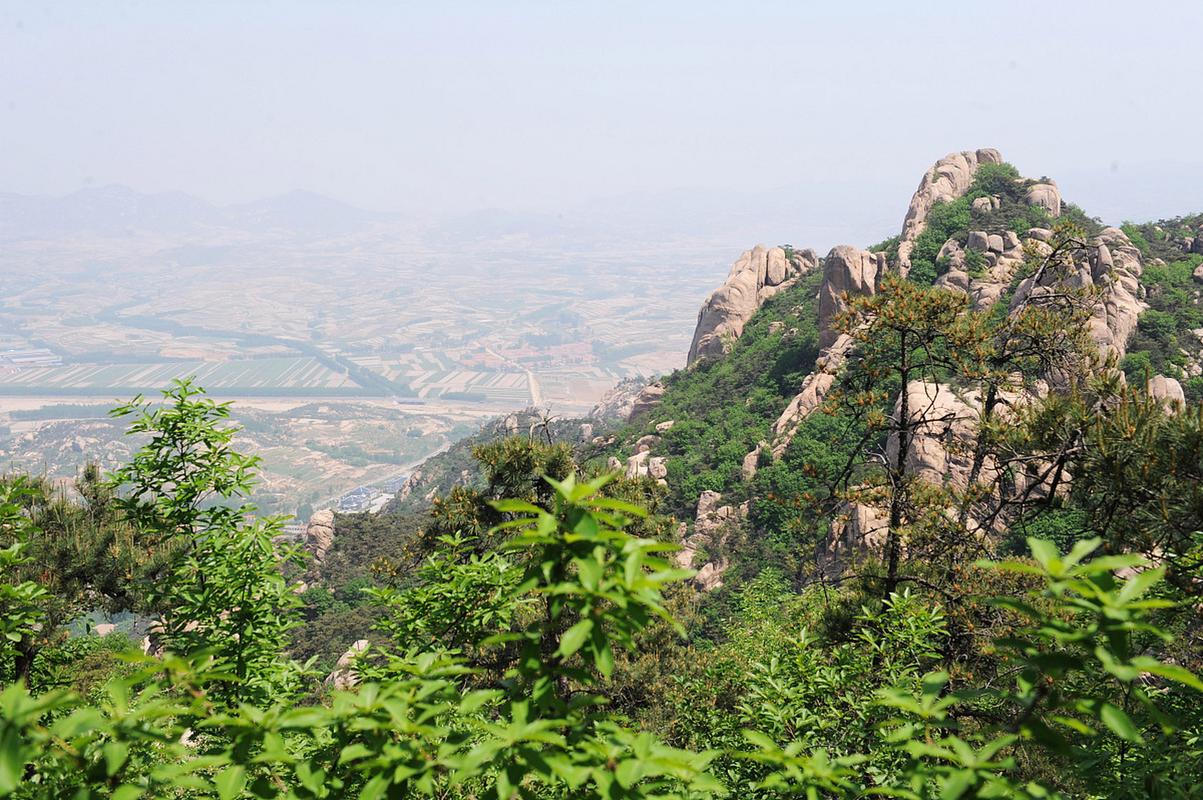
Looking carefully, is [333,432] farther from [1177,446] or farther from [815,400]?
[1177,446]

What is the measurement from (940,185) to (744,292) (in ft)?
55.2

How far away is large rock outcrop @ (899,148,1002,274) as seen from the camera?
47.2 m

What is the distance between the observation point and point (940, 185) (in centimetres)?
5094

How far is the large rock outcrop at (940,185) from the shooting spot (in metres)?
47.2

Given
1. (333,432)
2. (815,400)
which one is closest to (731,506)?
(815,400)

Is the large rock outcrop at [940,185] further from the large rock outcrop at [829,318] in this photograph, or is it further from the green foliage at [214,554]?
the green foliage at [214,554]

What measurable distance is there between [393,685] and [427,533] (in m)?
13.3

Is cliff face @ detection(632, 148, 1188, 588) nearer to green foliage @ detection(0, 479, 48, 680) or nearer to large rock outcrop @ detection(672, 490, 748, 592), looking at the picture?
large rock outcrop @ detection(672, 490, 748, 592)

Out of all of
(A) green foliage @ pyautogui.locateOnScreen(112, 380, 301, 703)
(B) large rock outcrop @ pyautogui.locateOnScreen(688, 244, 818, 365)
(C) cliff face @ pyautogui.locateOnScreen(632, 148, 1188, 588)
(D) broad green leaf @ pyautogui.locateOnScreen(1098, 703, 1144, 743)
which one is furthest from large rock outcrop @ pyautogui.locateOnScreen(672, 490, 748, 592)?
(D) broad green leaf @ pyautogui.locateOnScreen(1098, 703, 1144, 743)

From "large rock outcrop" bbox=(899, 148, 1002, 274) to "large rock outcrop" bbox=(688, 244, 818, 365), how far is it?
10.9 metres

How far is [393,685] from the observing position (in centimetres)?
257

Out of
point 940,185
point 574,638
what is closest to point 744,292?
point 940,185

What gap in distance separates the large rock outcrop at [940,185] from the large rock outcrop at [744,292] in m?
10.9

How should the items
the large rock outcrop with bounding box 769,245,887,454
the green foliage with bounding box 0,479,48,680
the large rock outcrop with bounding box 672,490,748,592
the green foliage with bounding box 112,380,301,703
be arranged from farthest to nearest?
the large rock outcrop with bounding box 769,245,887,454 → the large rock outcrop with bounding box 672,490,748,592 → the green foliage with bounding box 112,380,301,703 → the green foliage with bounding box 0,479,48,680
